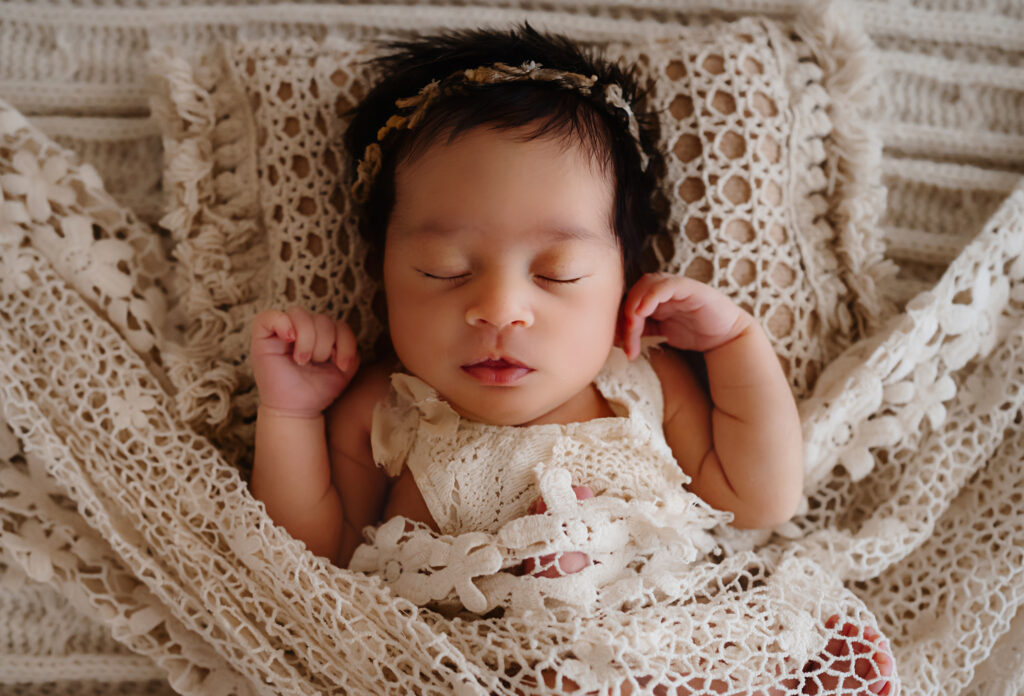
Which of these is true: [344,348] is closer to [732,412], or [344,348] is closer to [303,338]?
[303,338]

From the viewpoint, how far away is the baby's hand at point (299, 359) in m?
1.08

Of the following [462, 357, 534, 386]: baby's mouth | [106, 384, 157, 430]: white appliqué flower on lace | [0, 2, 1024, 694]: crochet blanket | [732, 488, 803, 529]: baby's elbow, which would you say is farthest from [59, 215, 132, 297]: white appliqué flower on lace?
[732, 488, 803, 529]: baby's elbow

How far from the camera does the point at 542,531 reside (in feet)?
3.18

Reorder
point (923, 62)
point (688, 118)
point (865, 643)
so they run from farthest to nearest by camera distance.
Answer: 1. point (923, 62)
2. point (688, 118)
3. point (865, 643)

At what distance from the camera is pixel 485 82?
41.3 inches

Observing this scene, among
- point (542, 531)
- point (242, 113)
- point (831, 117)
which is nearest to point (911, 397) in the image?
point (831, 117)

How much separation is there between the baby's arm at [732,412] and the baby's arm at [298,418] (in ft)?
Result: 1.35

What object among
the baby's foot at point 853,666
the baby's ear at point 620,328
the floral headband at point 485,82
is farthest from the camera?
the baby's ear at point 620,328

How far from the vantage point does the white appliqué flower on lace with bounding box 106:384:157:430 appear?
3.59 ft

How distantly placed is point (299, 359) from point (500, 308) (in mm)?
296

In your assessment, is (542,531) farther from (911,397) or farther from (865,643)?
(911,397)

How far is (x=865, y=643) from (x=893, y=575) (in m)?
0.25

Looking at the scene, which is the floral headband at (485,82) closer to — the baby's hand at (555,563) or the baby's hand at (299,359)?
the baby's hand at (299,359)

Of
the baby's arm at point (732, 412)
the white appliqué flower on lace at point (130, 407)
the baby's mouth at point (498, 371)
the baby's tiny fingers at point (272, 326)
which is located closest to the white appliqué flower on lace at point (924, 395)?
the baby's arm at point (732, 412)
